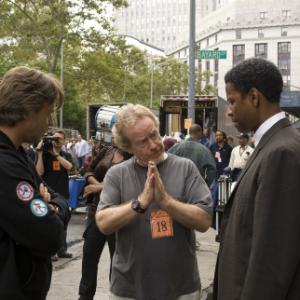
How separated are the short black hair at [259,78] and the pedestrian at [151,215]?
72cm

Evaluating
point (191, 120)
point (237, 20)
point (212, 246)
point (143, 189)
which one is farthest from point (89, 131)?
point (237, 20)

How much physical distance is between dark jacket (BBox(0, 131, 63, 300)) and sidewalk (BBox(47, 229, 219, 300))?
405 cm

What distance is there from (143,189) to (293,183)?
120 cm

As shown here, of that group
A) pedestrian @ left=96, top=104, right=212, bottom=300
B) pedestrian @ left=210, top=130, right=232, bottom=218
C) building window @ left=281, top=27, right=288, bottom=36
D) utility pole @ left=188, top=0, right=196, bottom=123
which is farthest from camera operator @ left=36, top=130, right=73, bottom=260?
building window @ left=281, top=27, right=288, bottom=36

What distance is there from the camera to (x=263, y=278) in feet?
7.53

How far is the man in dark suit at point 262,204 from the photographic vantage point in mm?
2299

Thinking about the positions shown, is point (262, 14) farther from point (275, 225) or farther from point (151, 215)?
point (275, 225)

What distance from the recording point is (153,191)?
311cm

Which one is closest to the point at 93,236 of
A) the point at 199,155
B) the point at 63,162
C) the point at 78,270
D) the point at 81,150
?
the point at 78,270

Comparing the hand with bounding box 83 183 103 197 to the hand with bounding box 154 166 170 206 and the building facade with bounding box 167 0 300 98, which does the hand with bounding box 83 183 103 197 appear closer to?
the hand with bounding box 154 166 170 206

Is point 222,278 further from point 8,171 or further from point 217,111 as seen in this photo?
point 217,111

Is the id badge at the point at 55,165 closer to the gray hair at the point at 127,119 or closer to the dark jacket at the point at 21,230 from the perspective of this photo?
the gray hair at the point at 127,119

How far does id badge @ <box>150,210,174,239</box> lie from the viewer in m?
3.22

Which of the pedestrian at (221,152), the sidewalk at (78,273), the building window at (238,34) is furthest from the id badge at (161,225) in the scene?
the building window at (238,34)
